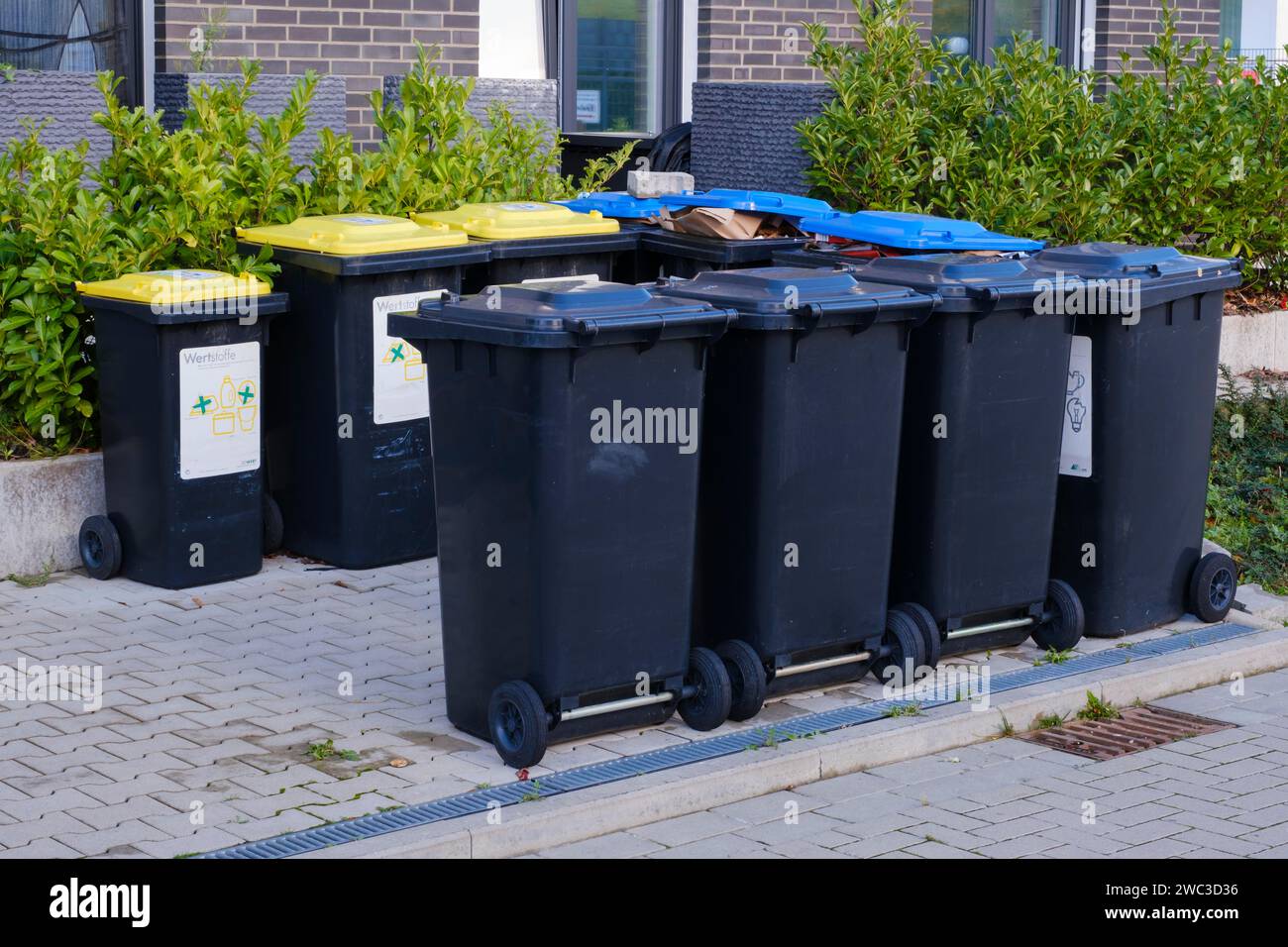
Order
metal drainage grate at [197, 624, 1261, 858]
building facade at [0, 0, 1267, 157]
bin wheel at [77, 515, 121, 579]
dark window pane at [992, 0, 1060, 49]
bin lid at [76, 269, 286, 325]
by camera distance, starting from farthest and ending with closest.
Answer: dark window pane at [992, 0, 1060, 49] < building facade at [0, 0, 1267, 157] < bin wheel at [77, 515, 121, 579] < bin lid at [76, 269, 286, 325] < metal drainage grate at [197, 624, 1261, 858]

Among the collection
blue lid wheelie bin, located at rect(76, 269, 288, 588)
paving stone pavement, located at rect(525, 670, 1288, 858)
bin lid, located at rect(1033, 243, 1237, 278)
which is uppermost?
bin lid, located at rect(1033, 243, 1237, 278)

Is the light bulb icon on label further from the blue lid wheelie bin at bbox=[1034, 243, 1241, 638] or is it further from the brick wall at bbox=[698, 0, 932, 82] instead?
the brick wall at bbox=[698, 0, 932, 82]

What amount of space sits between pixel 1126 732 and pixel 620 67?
742cm

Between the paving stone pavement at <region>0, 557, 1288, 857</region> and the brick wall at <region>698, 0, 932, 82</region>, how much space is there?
5.48 metres

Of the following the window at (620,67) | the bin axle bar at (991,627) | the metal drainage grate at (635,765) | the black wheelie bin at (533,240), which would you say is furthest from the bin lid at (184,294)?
the window at (620,67)

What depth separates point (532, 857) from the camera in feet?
15.7

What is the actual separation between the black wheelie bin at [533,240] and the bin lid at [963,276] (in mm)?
1907

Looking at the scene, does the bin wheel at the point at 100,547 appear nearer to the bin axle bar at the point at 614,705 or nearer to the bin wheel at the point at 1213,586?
the bin axle bar at the point at 614,705

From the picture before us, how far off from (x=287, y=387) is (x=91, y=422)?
0.84 metres

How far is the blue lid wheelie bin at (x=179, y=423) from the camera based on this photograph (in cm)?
692

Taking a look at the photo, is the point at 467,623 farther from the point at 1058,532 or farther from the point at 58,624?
the point at 1058,532

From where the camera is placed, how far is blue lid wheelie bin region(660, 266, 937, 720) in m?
5.57

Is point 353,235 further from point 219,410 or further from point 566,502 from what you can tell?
point 566,502

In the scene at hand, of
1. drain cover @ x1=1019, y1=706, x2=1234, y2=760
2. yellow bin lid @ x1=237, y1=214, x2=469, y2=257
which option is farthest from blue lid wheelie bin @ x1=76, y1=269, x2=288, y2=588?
drain cover @ x1=1019, y1=706, x2=1234, y2=760
